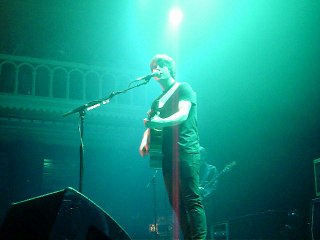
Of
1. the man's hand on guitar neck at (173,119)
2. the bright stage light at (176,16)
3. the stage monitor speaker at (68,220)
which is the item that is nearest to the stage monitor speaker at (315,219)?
the man's hand on guitar neck at (173,119)

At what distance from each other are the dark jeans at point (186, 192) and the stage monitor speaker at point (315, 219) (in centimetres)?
208

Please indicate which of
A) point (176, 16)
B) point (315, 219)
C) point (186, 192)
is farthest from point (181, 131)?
point (176, 16)

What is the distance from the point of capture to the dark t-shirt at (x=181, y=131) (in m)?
3.29

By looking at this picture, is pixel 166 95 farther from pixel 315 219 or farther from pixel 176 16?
pixel 176 16

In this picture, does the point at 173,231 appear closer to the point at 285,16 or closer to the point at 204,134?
the point at 204,134

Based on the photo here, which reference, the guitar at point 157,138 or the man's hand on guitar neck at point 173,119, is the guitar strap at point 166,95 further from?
the man's hand on guitar neck at point 173,119

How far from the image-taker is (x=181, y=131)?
3322mm

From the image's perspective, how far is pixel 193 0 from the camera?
751 cm

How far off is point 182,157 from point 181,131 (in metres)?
0.23

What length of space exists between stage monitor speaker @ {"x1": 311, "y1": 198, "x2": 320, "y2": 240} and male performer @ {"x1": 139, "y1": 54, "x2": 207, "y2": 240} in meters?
2.08

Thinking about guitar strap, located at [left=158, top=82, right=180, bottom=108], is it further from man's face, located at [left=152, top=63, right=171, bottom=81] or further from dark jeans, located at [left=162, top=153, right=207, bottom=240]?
dark jeans, located at [left=162, top=153, right=207, bottom=240]

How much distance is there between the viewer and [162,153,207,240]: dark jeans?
304cm

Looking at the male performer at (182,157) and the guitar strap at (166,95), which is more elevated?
the guitar strap at (166,95)

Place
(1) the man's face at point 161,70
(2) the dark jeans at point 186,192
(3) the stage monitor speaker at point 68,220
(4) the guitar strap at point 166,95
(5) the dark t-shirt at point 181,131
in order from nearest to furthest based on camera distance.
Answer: (3) the stage monitor speaker at point 68,220 → (2) the dark jeans at point 186,192 → (5) the dark t-shirt at point 181,131 → (4) the guitar strap at point 166,95 → (1) the man's face at point 161,70
